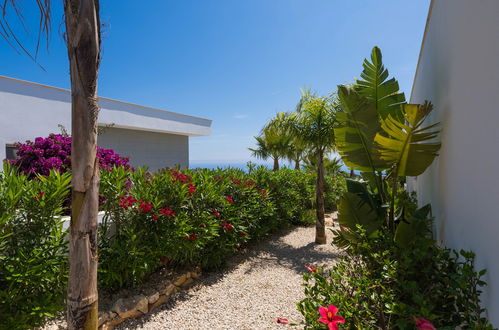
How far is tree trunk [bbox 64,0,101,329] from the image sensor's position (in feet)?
5.96

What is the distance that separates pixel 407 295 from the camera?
221 cm

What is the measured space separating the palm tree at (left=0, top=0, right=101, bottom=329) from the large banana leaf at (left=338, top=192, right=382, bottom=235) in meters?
3.21

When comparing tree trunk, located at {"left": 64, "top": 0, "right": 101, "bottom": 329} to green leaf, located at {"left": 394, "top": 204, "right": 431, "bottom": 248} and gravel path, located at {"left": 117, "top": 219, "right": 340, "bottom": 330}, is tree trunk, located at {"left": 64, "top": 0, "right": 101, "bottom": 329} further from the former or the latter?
green leaf, located at {"left": 394, "top": 204, "right": 431, "bottom": 248}

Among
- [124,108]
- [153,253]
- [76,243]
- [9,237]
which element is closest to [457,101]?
[76,243]

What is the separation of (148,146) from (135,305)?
12.1 m

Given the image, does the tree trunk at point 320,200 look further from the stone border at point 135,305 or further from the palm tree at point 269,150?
the palm tree at point 269,150

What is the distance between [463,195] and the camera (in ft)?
7.74

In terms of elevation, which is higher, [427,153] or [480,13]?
[480,13]

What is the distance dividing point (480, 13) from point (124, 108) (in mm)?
13322

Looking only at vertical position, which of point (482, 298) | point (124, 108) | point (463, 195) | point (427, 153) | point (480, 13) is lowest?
point (482, 298)

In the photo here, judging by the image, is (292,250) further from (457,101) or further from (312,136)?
(457,101)

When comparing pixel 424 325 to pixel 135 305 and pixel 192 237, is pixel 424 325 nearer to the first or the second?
pixel 192 237

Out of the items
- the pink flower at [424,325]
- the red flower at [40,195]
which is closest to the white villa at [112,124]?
the red flower at [40,195]

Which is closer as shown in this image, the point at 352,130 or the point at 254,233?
the point at 352,130
